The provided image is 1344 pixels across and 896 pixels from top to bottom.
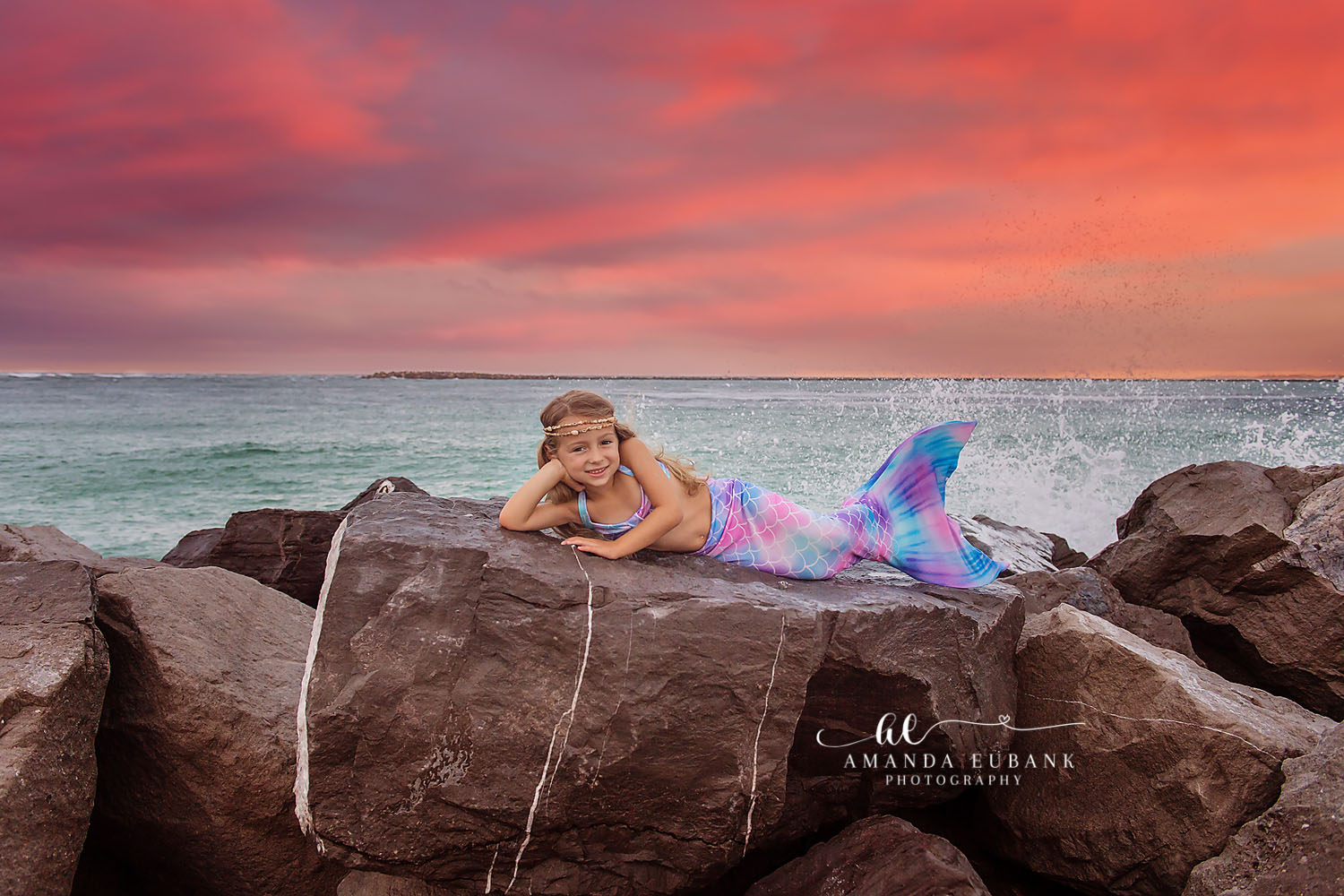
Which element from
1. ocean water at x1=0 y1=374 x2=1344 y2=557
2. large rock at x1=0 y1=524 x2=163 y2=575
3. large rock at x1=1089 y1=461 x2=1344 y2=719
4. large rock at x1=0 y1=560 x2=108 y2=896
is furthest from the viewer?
ocean water at x1=0 y1=374 x2=1344 y2=557

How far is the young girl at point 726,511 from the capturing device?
3.65 m

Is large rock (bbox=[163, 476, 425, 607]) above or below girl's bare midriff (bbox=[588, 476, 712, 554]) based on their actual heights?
below

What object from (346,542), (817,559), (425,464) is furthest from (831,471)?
(346,542)

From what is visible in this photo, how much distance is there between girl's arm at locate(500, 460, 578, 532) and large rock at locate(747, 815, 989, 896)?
5.61ft

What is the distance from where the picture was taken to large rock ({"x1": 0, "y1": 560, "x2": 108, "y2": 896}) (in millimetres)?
2791

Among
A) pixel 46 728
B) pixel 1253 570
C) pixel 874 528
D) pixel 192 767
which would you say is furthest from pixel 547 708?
pixel 1253 570

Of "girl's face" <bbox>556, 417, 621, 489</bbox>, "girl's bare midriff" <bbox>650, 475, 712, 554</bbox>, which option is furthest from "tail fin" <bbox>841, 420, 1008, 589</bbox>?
"girl's face" <bbox>556, 417, 621, 489</bbox>

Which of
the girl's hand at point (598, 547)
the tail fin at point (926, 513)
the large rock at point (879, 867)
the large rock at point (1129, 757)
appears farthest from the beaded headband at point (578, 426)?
the large rock at point (1129, 757)

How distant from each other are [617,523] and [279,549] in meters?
3.86

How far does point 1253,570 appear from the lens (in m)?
5.32

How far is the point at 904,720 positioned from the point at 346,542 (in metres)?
2.40

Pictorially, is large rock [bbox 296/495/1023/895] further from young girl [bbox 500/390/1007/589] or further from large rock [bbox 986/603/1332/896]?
large rock [bbox 986/603/1332/896]

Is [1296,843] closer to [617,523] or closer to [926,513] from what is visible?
[926,513]

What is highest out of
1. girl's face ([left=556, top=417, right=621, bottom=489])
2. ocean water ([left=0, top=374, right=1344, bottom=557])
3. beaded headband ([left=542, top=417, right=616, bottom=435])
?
beaded headband ([left=542, top=417, right=616, bottom=435])
